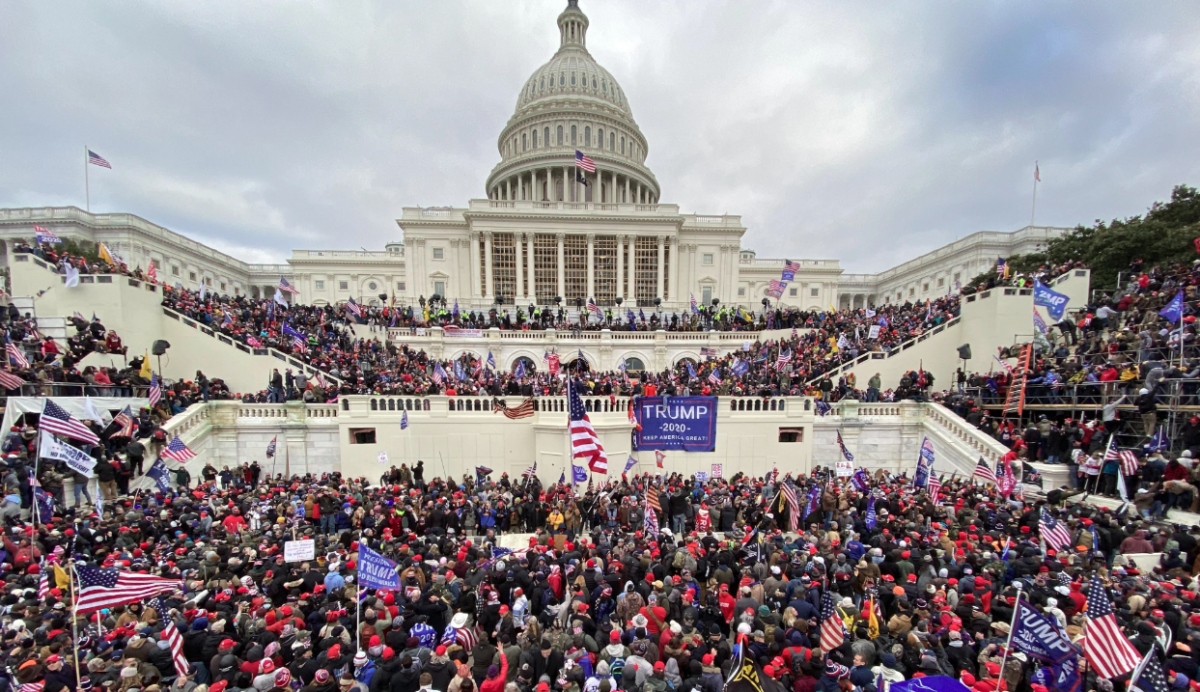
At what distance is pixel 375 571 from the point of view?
7.65 metres

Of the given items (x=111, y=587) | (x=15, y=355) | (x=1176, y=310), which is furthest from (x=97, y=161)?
(x=1176, y=310)

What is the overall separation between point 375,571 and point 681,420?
11882 mm

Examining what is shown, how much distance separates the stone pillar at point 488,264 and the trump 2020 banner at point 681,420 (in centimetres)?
3811

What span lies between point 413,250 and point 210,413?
39219 millimetres

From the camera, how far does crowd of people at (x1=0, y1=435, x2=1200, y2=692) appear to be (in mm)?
6176

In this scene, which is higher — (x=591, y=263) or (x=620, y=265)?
(x=591, y=263)

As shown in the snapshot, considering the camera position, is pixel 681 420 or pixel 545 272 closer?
pixel 681 420

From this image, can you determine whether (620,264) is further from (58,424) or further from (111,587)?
(111,587)

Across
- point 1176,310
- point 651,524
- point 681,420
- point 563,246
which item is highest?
point 563,246

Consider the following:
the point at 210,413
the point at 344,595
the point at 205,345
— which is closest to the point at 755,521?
the point at 344,595

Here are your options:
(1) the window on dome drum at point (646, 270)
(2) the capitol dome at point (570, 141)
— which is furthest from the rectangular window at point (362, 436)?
(2) the capitol dome at point (570, 141)

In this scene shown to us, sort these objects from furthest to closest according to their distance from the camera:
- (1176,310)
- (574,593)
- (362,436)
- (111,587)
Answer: (362,436) < (1176,310) < (574,593) < (111,587)

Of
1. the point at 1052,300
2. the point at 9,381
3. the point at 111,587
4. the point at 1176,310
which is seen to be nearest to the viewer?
the point at 111,587

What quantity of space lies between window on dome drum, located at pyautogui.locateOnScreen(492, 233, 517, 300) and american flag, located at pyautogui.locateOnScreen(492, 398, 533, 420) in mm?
35930
